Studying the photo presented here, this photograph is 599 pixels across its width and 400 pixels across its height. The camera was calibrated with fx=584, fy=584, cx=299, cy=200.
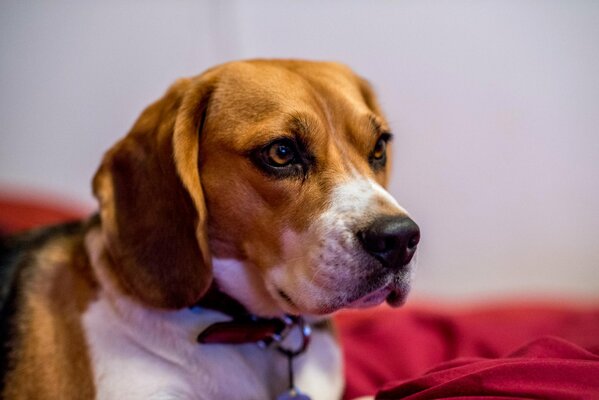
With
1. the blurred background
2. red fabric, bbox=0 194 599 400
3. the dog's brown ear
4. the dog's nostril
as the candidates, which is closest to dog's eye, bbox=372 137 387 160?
the dog's nostril

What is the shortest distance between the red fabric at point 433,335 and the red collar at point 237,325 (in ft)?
1.42

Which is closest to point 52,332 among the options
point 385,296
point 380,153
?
point 385,296

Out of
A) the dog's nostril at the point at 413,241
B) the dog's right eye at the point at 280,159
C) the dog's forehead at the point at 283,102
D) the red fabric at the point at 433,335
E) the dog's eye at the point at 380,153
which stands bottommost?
the red fabric at the point at 433,335

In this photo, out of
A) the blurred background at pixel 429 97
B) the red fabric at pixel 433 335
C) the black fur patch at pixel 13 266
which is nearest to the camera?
the black fur patch at pixel 13 266

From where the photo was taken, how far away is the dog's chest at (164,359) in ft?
4.76

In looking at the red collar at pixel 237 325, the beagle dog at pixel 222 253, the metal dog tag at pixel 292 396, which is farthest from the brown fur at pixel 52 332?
the metal dog tag at pixel 292 396

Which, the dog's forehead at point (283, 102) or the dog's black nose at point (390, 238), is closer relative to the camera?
the dog's black nose at point (390, 238)

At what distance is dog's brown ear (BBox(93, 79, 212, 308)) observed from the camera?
1.46m

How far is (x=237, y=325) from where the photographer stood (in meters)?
1.52

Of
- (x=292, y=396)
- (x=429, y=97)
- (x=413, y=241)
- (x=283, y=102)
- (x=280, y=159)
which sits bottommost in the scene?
A: (x=292, y=396)

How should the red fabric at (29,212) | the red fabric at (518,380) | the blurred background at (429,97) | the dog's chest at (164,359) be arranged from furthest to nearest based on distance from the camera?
the blurred background at (429,97), the red fabric at (29,212), the dog's chest at (164,359), the red fabric at (518,380)

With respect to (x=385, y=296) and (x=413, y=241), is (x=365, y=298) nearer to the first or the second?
(x=385, y=296)

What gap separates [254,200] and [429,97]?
256 centimetres

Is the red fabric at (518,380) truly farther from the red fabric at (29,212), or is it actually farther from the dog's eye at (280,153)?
the red fabric at (29,212)
